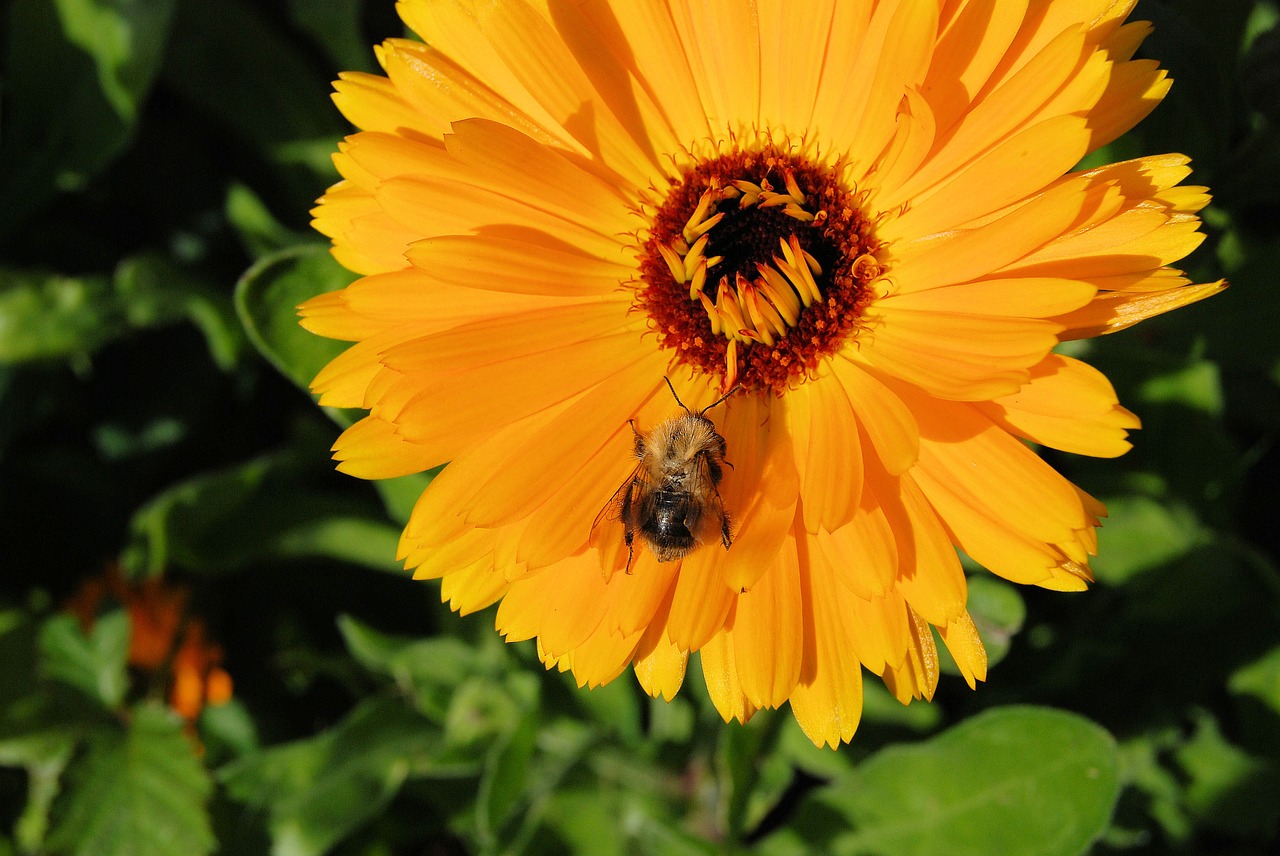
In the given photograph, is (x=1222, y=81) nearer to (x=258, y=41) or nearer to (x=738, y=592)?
(x=738, y=592)

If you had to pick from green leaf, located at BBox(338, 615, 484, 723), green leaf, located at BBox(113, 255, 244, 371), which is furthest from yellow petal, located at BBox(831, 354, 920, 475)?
green leaf, located at BBox(113, 255, 244, 371)

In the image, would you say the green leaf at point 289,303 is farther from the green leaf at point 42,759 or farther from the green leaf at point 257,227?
the green leaf at point 42,759

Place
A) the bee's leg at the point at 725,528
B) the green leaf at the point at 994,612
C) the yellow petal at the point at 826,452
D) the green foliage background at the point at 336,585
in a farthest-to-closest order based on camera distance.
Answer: the green foliage background at the point at 336,585 < the green leaf at the point at 994,612 < the bee's leg at the point at 725,528 < the yellow petal at the point at 826,452

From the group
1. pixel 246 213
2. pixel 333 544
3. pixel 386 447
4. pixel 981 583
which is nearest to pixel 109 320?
pixel 246 213

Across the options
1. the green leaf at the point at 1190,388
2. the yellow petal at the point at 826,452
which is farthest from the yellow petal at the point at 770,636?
the green leaf at the point at 1190,388

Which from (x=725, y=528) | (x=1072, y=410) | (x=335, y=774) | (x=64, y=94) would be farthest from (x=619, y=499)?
(x=64, y=94)

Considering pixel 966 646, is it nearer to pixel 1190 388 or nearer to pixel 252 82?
pixel 1190 388

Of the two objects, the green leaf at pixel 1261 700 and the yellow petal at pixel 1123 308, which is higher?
the yellow petal at pixel 1123 308
